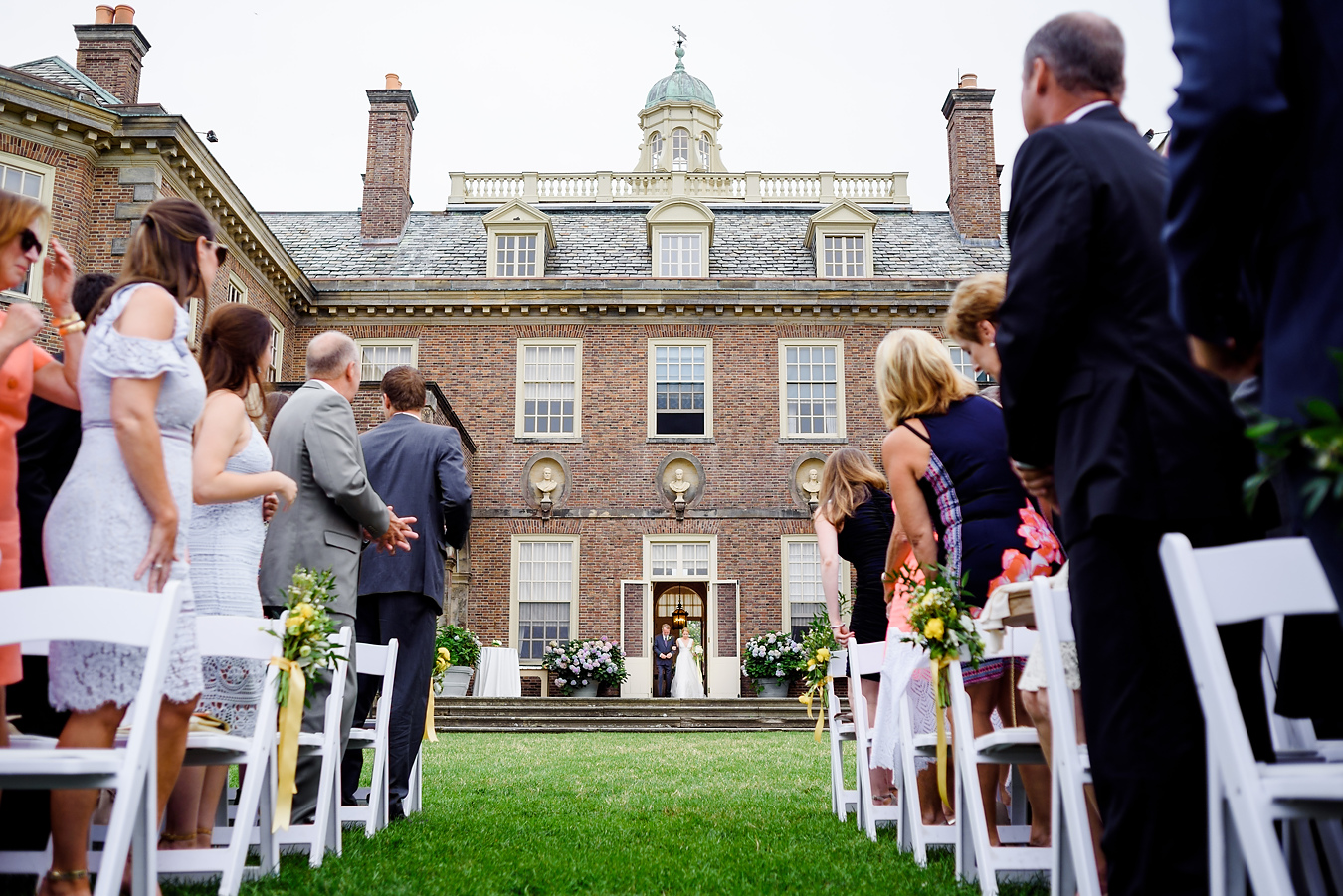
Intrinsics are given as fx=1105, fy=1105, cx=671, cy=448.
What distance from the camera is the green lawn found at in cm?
400

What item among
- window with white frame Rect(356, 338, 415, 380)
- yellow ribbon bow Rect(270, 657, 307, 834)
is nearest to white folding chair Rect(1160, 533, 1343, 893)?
yellow ribbon bow Rect(270, 657, 307, 834)

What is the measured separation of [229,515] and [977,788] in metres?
2.89

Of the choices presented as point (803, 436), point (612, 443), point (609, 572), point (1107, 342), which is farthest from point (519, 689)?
point (1107, 342)

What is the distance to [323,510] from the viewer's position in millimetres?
5258

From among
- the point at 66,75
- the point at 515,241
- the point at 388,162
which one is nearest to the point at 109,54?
the point at 66,75

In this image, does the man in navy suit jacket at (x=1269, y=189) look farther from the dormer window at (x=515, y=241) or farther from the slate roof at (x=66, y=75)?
the dormer window at (x=515, y=241)

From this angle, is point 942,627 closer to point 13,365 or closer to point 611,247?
point 13,365

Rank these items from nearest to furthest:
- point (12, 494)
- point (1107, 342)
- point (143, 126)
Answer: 1. point (1107, 342)
2. point (12, 494)
3. point (143, 126)

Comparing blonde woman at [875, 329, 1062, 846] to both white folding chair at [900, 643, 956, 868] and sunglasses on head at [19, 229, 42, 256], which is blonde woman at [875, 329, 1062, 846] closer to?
white folding chair at [900, 643, 956, 868]

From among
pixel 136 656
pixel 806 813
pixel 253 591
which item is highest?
pixel 253 591

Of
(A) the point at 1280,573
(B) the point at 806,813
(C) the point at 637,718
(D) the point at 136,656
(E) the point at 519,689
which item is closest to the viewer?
(A) the point at 1280,573

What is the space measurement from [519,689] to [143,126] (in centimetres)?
1248

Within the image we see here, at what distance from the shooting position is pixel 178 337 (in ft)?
10.8

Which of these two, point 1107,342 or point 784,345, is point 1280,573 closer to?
point 1107,342
